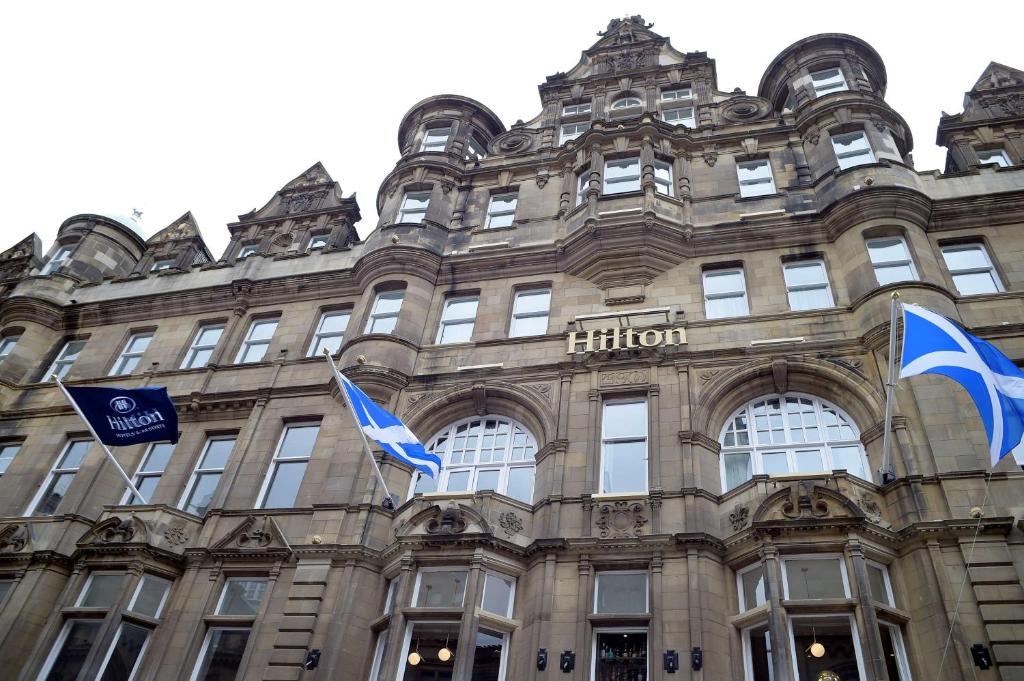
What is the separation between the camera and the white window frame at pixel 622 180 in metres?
25.2

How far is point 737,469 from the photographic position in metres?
17.9

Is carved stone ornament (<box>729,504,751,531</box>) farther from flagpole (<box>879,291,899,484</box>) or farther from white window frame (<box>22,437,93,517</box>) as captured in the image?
white window frame (<box>22,437,93,517</box>)

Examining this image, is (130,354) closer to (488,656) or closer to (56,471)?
(56,471)

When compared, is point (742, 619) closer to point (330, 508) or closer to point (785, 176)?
point (330, 508)

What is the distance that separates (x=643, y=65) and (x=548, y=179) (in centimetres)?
839

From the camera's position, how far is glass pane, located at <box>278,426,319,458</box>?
837 inches

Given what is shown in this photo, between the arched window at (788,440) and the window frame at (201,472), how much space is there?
13721 millimetres

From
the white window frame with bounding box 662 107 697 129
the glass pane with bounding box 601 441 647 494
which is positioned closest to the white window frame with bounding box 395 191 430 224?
the white window frame with bounding box 662 107 697 129

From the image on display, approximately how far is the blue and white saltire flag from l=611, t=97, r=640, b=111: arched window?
17810mm

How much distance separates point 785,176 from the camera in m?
24.4

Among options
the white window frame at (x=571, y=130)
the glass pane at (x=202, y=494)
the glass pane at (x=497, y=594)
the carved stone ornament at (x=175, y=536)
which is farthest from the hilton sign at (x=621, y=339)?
the white window frame at (x=571, y=130)

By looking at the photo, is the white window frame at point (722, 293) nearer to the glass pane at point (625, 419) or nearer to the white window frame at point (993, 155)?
the glass pane at point (625, 419)

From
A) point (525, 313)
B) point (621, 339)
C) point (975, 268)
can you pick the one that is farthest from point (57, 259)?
point (975, 268)

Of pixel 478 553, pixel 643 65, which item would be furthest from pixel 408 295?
pixel 643 65
